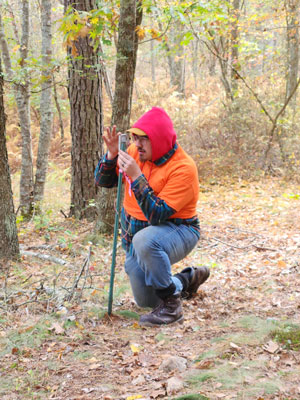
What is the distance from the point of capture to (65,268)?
4.74 meters

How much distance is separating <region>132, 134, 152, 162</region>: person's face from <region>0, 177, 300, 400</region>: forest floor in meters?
1.26

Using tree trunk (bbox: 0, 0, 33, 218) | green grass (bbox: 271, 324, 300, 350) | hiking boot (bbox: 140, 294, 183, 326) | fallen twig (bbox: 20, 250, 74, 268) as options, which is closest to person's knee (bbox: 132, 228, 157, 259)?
hiking boot (bbox: 140, 294, 183, 326)

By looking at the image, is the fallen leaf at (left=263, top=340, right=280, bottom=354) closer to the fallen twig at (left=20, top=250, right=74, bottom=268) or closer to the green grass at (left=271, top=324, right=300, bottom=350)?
the green grass at (left=271, top=324, right=300, bottom=350)

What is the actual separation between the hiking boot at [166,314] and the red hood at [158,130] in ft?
4.16

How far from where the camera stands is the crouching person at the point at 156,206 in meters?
3.20

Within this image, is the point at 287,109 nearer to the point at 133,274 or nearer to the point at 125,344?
the point at 133,274

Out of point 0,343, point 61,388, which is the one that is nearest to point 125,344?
point 61,388

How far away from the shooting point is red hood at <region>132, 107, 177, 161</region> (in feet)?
10.6

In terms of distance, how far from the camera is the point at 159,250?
3279 mm

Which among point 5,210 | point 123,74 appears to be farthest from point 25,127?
point 5,210

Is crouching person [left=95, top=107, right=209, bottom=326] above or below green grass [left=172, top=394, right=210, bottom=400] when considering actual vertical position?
above

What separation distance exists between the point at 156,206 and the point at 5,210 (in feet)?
7.44

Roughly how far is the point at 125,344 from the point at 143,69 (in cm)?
2366

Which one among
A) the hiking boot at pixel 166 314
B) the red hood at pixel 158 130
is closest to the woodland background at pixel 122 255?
the hiking boot at pixel 166 314
